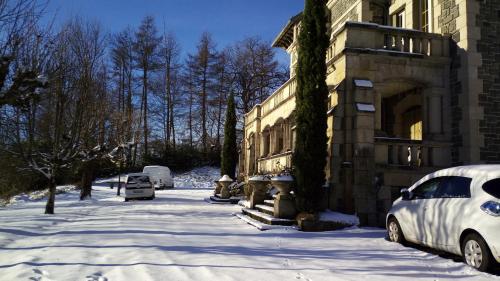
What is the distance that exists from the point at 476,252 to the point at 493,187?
0.95 metres

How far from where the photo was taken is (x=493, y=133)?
40.7 ft

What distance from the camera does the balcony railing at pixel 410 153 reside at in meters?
11.9

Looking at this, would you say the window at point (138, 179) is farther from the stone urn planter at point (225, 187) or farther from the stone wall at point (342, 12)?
the stone wall at point (342, 12)

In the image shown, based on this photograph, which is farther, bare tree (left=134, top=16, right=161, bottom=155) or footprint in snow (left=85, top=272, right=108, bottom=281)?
bare tree (left=134, top=16, right=161, bottom=155)

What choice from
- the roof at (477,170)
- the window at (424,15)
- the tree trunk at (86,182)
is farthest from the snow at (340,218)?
the tree trunk at (86,182)

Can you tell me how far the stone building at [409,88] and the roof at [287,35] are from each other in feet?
33.0

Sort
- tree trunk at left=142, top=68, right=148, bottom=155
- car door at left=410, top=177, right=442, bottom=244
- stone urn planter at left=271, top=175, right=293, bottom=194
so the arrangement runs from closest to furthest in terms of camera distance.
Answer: car door at left=410, top=177, right=442, bottom=244 < stone urn planter at left=271, top=175, right=293, bottom=194 < tree trunk at left=142, top=68, right=148, bottom=155

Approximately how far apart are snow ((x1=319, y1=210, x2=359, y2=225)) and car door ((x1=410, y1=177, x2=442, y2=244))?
294cm

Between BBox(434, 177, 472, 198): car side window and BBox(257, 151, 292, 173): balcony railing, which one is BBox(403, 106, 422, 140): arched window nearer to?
BBox(257, 151, 292, 173): balcony railing

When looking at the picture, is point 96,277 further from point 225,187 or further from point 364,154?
point 225,187

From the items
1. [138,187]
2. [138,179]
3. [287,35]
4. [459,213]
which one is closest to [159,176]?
[138,179]

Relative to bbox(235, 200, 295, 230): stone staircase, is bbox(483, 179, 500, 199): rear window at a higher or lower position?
higher

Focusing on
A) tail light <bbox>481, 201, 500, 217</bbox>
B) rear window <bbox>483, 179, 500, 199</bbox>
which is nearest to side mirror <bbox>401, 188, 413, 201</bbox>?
rear window <bbox>483, 179, 500, 199</bbox>

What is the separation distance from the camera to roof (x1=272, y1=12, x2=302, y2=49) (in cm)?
2311
